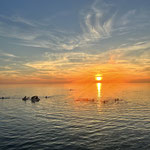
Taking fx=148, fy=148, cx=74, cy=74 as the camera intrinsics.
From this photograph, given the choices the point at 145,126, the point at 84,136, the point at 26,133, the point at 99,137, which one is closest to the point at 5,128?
the point at 26,133

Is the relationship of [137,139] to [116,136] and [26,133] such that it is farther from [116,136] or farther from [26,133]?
[26,133]

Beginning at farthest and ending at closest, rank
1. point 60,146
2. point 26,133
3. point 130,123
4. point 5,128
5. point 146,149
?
point 130,123
point 5,128
point 26,133
point 60,146
point 146,149

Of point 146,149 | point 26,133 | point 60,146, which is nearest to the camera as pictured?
point 146,149

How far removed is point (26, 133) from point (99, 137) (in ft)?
55.4

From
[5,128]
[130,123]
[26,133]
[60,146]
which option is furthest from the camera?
[130,123]

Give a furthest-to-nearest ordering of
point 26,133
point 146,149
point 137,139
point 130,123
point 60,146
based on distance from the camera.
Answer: point 130,123 → point 26,133 → point 137,139 → point 60,146 → point 146,149

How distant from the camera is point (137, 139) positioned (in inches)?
Result: 1217

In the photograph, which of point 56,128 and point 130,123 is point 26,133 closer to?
point 56,128

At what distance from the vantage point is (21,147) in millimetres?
27328

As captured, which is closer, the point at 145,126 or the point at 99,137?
the point at 99,137

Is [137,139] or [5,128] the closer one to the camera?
[137,139]

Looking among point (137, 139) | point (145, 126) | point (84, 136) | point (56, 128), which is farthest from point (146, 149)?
point (56, 128)

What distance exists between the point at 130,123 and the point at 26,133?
28703mm

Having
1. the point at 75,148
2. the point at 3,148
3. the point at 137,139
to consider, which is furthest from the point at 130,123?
the point at 3,148
